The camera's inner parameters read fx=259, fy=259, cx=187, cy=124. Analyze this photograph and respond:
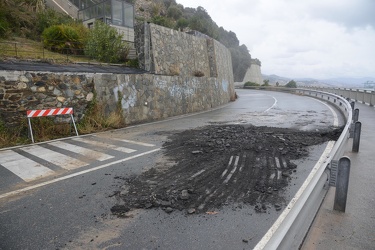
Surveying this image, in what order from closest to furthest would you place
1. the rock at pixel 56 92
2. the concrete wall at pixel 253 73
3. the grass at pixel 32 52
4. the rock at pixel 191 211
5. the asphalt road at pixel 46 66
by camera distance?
the rock at pixel 191 211
the asphalt road at pixel 46 66
the rock at pixel 56 92
the grass at pixel 32 52
the concrete wall at pixel 253 73

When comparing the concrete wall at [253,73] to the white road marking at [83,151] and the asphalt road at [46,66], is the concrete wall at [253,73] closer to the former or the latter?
the asphalt road at [46,66]

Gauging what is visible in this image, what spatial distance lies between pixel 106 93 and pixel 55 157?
5438 mm

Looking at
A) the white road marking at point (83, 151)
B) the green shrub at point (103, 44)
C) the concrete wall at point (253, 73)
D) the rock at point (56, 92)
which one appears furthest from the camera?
the concrete wall at point (253, 73)

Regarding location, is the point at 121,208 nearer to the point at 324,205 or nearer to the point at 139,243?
the point at 139,243

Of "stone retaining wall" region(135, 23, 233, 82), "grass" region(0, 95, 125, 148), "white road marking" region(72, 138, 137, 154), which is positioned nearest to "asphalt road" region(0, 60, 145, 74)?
"grass" region(0, 95, 125, 148)

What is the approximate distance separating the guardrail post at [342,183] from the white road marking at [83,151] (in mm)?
5465

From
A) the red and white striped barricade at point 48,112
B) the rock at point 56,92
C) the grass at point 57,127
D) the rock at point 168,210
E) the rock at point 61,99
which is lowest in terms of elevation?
the rock at point 168,210

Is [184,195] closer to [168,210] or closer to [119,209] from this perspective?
[168,210]

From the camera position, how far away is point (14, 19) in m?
19.7

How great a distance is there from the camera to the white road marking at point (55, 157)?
6.55 meters

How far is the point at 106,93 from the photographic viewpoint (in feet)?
39.8

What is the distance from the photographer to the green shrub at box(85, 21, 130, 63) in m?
15.9

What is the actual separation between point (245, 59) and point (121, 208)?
71.5m

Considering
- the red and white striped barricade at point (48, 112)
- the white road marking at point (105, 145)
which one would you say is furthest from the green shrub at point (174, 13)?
the white road marking at point (105, 145)
